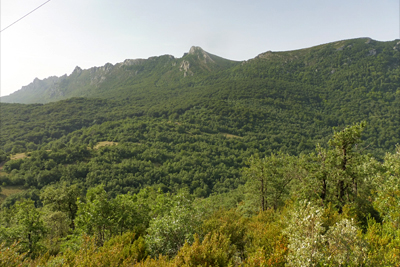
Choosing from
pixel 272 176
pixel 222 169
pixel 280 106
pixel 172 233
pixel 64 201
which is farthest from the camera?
pixel 280 106

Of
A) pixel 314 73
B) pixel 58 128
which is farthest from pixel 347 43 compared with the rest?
pixel 58 128

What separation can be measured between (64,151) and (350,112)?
186191mm

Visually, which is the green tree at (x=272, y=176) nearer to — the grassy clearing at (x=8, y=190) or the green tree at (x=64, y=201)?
the green tree at (x=64, y=201)

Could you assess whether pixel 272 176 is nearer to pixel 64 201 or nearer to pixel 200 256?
pixel 200 256

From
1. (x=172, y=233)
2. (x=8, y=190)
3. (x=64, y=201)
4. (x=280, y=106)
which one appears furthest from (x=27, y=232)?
(x=280, y=106)

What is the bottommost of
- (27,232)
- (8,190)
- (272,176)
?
(8,190)

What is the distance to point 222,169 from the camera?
93.2 meters

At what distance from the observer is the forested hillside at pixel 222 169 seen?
8.35 meters

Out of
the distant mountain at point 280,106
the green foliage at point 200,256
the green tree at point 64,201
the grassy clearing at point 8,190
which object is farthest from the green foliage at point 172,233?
the distant mountain at point 280,106

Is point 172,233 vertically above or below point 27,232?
above

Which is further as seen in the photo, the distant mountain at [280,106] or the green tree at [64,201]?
the distant mountain at [280,106]

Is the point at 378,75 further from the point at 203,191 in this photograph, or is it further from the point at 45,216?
the point at 45,216

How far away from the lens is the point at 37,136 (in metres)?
117

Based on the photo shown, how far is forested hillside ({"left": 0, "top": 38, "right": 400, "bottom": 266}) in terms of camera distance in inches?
329
